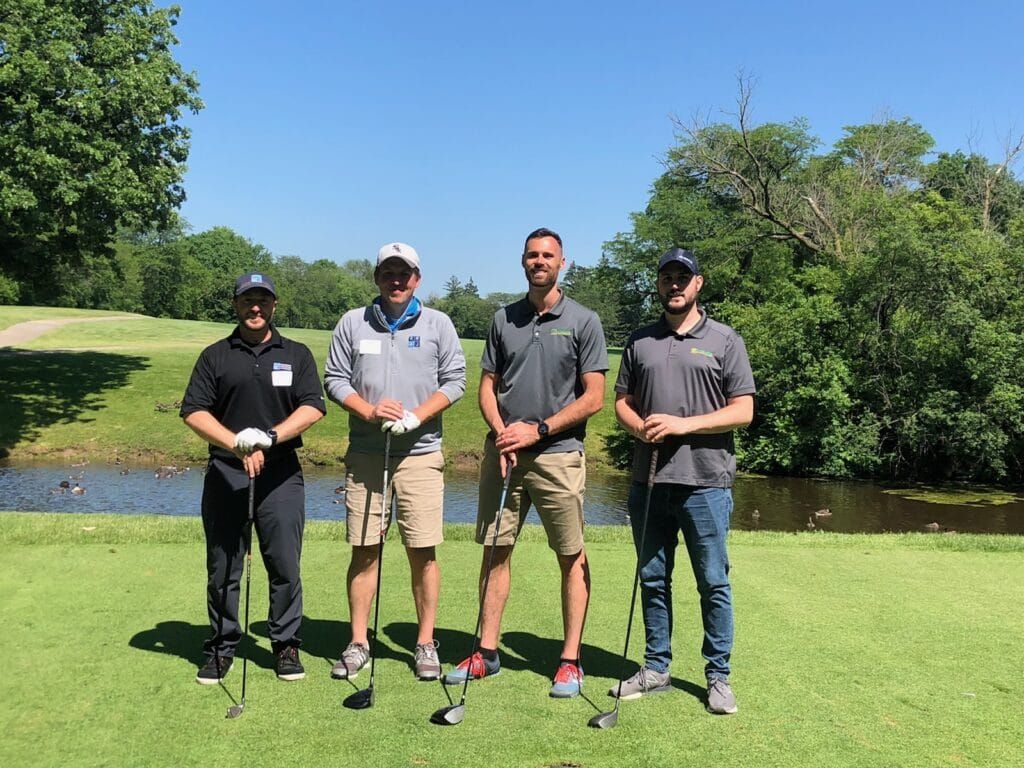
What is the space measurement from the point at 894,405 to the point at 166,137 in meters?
19.2

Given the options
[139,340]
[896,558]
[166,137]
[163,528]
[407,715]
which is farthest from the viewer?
[139,340]

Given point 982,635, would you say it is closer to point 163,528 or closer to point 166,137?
point 163,528

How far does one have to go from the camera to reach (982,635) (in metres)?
4.37

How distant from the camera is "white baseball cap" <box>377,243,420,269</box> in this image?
13.2 ft

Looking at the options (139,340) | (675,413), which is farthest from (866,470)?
(139,340)

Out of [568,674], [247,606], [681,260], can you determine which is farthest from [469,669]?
[681,260]

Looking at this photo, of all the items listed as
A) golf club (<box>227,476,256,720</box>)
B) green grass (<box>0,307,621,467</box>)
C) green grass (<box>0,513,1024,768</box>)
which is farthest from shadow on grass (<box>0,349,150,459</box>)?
golf club (<box>227,476,256,720</box>)

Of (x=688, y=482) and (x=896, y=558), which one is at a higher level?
(x=688, y=482)

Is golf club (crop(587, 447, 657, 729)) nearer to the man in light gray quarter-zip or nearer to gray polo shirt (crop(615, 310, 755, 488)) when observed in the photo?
gray polo shirt (crop(615, 310, 755, 488))

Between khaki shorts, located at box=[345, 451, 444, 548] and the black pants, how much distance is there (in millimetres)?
309

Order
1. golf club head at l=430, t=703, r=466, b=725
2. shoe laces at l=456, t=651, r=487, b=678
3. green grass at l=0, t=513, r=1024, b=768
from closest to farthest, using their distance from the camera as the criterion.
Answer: green grass at l=0, t=513, r=1024, b=768 → golf club head at l=430, t=703, r=466, b=725 → shoe laces at l=456, t=651, r=487, b=678

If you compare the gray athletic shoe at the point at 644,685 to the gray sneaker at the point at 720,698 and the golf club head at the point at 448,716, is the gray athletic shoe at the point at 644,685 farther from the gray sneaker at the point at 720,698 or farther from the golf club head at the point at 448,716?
the golf club head at the point at 448,716

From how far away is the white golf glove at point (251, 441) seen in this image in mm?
3715

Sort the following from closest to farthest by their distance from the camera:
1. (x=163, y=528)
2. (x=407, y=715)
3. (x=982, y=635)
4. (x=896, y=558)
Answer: (x=407, y=715) < (x=982, y=635) < (x=896, y=558) < (x=163, y=528)
